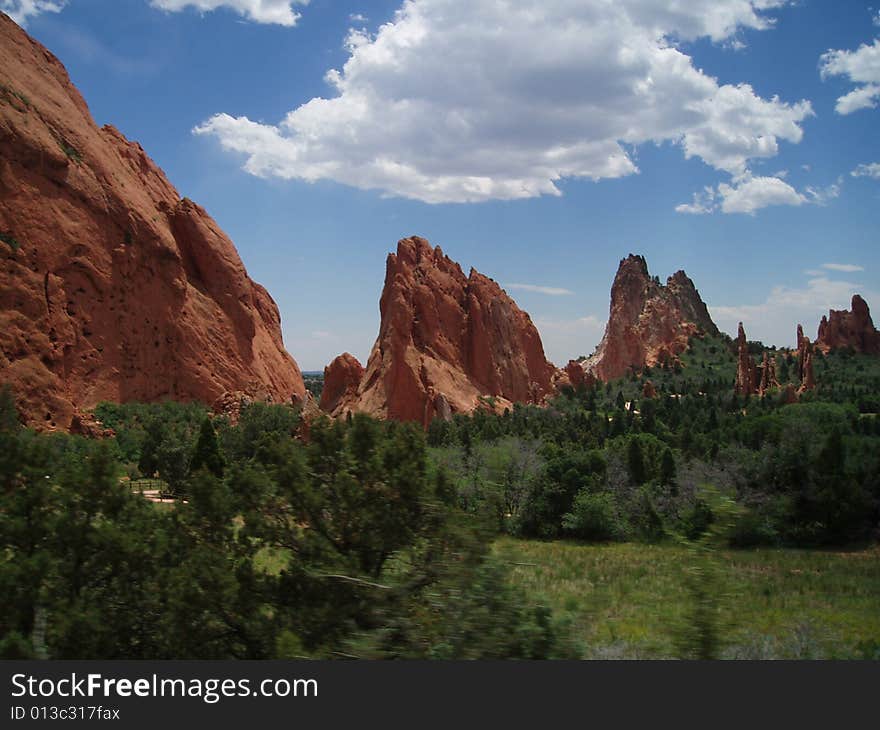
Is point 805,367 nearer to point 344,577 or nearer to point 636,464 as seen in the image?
point 636,464

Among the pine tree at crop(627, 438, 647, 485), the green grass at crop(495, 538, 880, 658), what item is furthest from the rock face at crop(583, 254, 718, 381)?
the green grass at crop(495, 538, 880, 658)

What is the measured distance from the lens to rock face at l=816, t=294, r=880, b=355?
110625 millimetres

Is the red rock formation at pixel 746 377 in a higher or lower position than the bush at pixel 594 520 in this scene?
higher

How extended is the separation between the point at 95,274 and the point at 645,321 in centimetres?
10861

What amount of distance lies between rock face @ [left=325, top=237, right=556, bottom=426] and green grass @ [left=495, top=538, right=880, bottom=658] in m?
53.7

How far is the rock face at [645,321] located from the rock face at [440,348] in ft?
149

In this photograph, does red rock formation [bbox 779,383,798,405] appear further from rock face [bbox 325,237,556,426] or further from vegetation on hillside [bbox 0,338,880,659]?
vegetation on hillside [bbox 0,338,880,659]

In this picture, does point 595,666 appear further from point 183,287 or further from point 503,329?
point 503,329

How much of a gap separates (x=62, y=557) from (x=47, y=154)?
56.8 meters

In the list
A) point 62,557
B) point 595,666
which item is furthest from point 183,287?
point 595,666

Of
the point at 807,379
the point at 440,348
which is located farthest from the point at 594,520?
the point at 807,379

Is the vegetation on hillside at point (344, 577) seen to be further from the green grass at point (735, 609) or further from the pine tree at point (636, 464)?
the pine tree at point (636, 464)

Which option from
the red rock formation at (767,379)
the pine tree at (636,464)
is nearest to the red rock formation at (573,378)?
the red rock formation at (767,379)

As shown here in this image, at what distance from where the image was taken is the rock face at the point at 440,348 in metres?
65.6
